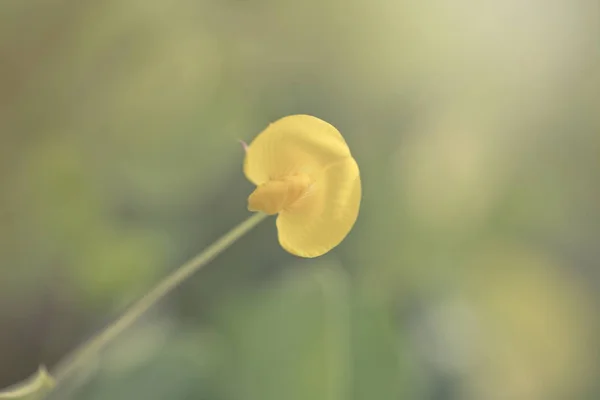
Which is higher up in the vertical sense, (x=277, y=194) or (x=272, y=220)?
(x=277, y=194)

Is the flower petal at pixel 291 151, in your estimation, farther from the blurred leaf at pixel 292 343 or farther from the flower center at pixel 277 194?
the blurred leaf at pixel 292 343

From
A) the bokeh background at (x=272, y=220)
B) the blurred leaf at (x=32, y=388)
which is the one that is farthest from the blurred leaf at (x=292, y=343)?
the blurred leaf at (x=32, y=388)

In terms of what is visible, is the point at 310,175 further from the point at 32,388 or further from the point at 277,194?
the point at 32,388

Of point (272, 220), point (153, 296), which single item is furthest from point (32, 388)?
point (272, 220)

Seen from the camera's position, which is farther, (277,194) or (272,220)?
(272,220)

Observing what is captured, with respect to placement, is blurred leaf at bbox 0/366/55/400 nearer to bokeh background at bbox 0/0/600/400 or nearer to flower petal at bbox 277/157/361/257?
bokeh background at bbox 0/0/600/400

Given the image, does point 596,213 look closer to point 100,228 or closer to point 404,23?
point 404,23
